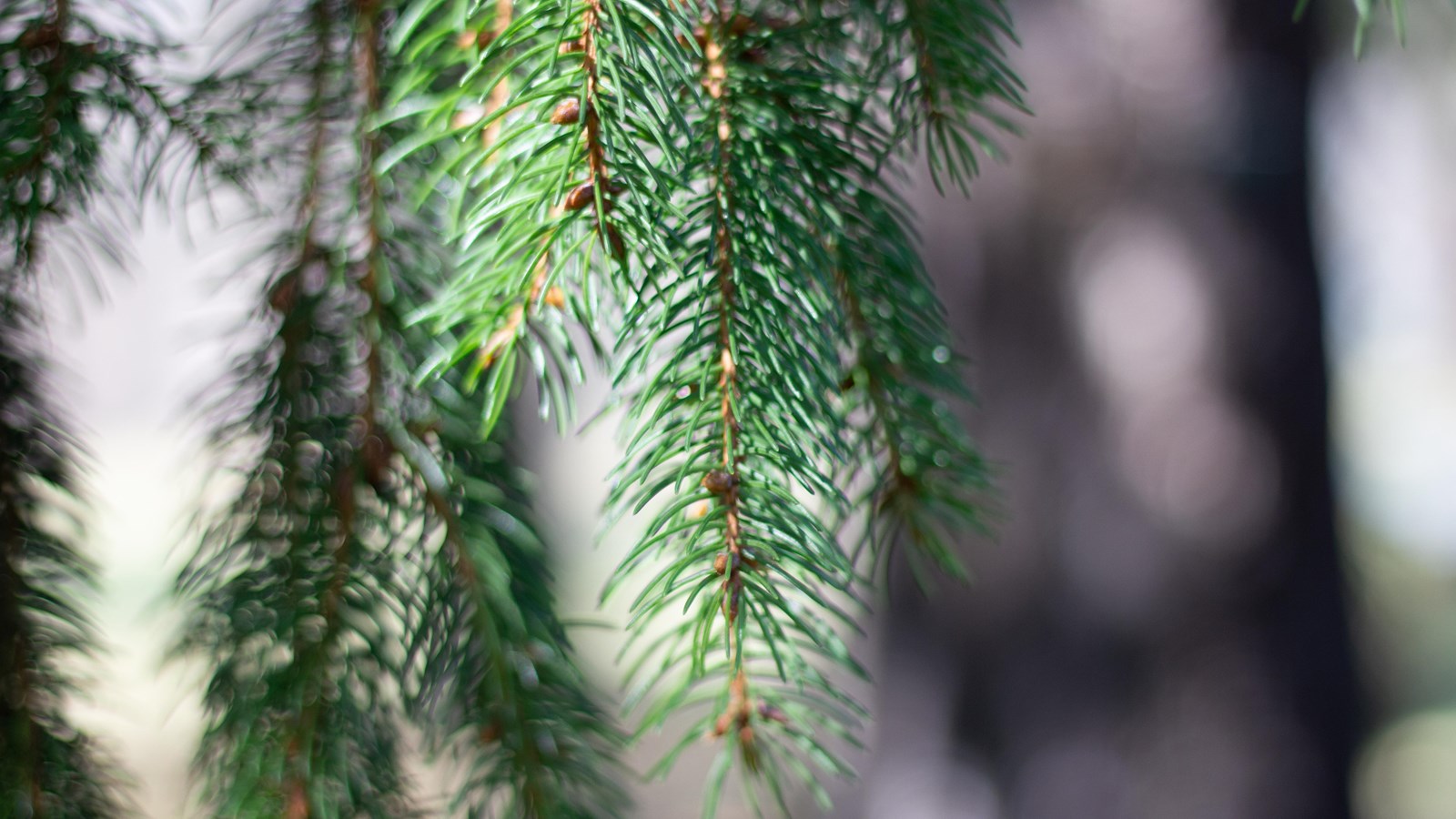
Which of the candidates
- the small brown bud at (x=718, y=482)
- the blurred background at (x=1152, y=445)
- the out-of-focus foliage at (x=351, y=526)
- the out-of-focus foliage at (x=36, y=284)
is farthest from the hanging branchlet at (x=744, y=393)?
→ the blurred background at (x=1152, y=445)

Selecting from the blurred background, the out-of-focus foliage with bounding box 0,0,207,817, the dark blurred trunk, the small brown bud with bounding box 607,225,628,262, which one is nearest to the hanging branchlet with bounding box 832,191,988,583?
the small brown bud with bounding box 607,225,628,262

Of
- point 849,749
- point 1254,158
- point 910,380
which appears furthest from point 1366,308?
point 910,380

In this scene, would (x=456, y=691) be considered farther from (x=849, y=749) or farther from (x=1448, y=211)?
(x=1448, y=211)

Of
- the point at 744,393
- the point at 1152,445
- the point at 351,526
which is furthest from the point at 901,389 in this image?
the point at 1152,445

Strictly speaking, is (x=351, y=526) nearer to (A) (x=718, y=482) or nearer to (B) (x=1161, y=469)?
(A) (x=718, y=482)

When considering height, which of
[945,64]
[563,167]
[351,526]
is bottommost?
[351,526]

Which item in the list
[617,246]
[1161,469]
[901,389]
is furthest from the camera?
[1161,469]
